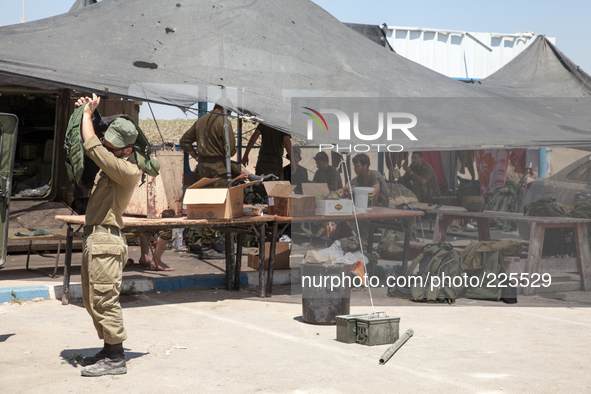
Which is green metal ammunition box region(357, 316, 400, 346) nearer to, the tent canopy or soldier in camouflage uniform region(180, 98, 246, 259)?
soldier in camouflage uniform region(180, 98, 246, 259)

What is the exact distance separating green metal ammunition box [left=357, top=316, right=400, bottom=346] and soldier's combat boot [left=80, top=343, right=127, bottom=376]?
2052 mm

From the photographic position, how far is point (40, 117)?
11930 millimetres

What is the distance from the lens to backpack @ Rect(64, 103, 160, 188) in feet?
15.0

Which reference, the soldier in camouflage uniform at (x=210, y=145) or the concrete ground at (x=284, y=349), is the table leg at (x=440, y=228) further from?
the soldier in camouflage uniform at (x=210, y=145)

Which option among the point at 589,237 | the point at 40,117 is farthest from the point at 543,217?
the point at 40,117

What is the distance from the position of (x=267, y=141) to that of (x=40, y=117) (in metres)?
4.75

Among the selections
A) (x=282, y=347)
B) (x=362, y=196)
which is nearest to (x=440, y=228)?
(x=362, y=196)

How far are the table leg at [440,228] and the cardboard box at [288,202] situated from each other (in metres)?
1.63

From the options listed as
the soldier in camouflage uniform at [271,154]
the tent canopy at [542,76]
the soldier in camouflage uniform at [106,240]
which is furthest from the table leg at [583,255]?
the soldier in camouflage uniform at [106,240]

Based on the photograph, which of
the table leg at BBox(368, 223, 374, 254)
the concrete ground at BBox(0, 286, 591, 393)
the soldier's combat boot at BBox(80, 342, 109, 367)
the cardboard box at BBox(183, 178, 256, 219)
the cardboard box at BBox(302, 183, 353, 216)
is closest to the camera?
the concrete ground at BBox(0, 286, 591, 393)

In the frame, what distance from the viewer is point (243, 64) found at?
7.87 m

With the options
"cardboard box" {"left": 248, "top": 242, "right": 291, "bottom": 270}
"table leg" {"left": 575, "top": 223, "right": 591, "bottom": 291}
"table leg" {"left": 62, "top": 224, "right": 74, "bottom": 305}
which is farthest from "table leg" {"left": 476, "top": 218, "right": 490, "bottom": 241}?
"table leg" {"left": 62, "top": 224, "right": 74, "bottom": 305}

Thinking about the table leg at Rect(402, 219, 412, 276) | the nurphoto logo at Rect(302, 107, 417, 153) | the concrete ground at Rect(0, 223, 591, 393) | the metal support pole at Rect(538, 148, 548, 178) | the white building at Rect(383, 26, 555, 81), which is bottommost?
the concrete ground at Rect(0, 223, 591, 393)

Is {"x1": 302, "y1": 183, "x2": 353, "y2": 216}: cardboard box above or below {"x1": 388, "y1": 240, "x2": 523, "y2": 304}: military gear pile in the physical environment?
above
